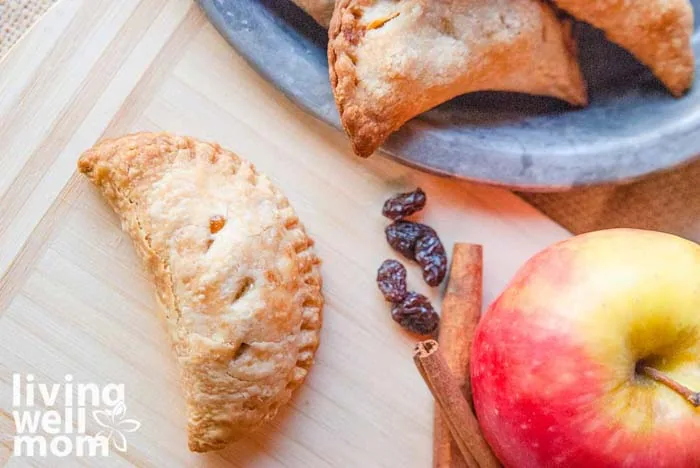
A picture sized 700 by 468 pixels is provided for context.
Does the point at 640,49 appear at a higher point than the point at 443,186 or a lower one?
higher

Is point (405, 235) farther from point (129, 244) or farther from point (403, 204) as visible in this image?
point (129, 244)

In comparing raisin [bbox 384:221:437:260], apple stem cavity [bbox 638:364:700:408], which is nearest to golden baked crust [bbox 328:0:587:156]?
raisin [bbox 384:221:437:260]

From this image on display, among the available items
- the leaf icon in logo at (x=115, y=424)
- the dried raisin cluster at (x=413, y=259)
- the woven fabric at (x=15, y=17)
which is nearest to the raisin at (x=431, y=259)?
the dried raisin cluster at (x=413, y=259)

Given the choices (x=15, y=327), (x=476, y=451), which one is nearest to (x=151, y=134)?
(x=15, y=327)

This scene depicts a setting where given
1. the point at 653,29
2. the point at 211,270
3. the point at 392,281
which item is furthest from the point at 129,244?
the point at 653,29

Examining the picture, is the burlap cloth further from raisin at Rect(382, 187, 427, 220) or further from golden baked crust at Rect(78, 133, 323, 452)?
golden baked crust at Rect(78, 133, 323, 452)

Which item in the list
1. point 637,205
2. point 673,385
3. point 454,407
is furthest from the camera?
point 637,205

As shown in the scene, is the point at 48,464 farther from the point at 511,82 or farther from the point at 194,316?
the point at 511,82

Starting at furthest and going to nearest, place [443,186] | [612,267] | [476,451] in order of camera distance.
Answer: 1. [443,186]
2. [476,451]
3. [612,267]
